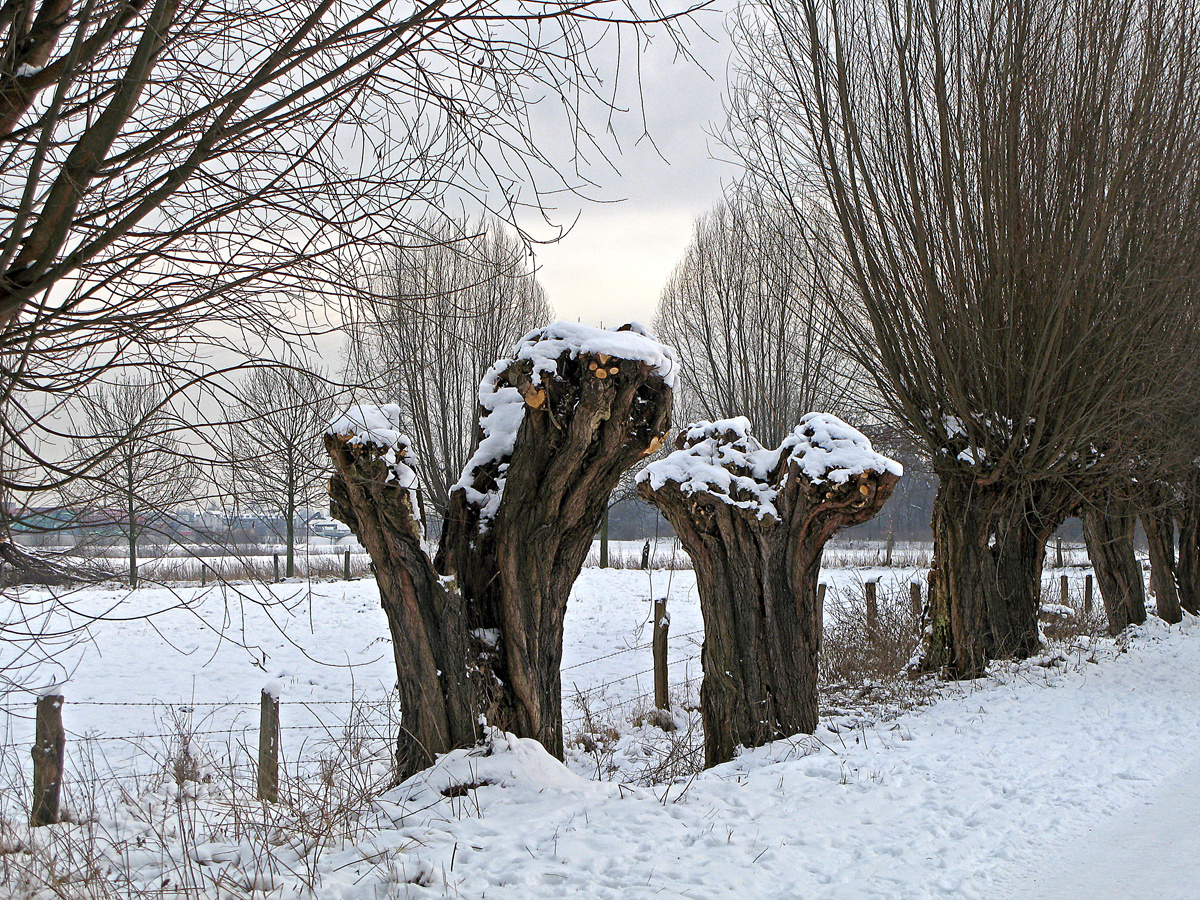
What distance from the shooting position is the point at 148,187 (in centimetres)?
243

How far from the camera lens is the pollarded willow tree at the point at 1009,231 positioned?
26.1ft

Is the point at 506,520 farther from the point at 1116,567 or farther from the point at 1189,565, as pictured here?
the point at 1189,565

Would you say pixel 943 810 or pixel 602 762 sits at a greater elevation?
pixel 943 810

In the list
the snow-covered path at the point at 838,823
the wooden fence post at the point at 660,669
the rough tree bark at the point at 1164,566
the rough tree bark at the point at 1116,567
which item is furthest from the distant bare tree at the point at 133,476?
the rough tree bark at the point at 1164,566

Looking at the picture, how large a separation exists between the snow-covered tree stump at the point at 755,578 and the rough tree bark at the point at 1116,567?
26.7 feet

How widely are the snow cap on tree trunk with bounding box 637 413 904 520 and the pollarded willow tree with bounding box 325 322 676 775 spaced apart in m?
1.78

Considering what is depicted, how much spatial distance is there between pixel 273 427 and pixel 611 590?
16143 millimetres

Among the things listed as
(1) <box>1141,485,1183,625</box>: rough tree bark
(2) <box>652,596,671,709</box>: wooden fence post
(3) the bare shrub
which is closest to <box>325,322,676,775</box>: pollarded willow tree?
(2) <box>652,596,671,709</box>: wooden fence post

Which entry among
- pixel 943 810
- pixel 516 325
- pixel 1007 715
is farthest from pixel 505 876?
pixel 516 325

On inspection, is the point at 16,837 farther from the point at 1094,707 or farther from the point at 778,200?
the point at 778,200

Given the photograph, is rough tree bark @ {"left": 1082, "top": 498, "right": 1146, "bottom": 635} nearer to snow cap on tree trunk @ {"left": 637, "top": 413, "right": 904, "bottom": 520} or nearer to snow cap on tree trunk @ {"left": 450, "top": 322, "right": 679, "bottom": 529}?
snow cap on tree trunk @ {"left": 637, "top": 413, "right": 904, "bottom": 520}

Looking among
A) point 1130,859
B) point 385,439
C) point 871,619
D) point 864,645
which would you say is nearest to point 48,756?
point 385,439

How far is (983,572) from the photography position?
8.95 m

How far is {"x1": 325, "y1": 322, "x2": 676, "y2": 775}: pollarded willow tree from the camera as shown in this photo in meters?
4.11
